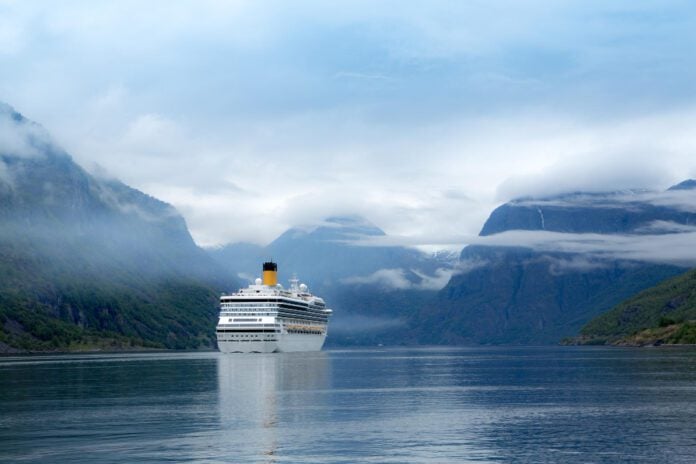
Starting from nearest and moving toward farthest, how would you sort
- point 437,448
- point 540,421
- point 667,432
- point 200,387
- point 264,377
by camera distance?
point 437,448
point 667,432
point 540,421
point 200,387
point 264,377

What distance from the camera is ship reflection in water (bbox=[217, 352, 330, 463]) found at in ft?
266

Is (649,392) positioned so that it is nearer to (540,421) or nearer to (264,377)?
(540,421)

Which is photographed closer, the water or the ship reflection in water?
the water

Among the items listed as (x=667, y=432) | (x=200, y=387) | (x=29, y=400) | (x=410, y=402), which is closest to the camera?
(x=667, y=432)

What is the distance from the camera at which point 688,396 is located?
119688 mm

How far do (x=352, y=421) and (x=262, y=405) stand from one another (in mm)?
21035

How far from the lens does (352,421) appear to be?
317 feet

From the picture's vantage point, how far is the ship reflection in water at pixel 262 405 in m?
81.0

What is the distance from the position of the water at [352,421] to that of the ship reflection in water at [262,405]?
232mm

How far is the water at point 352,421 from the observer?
75750 millimetres

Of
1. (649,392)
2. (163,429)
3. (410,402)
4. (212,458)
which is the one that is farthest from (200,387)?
(212,458)

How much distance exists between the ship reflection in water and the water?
232 mm

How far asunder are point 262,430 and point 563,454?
2962 centimetres

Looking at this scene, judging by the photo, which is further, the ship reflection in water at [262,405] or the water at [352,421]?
the ship reflection in water at [262,405]
